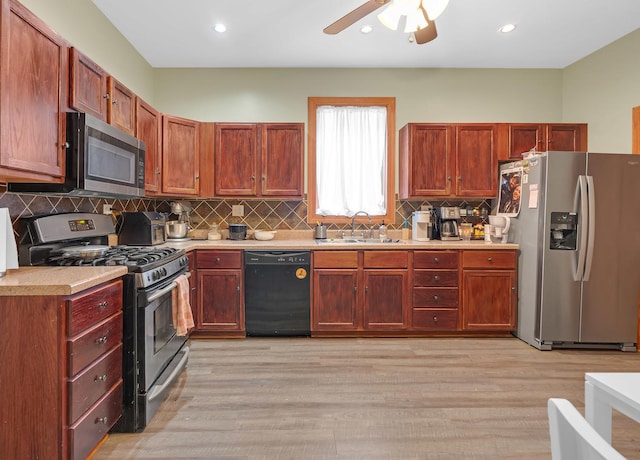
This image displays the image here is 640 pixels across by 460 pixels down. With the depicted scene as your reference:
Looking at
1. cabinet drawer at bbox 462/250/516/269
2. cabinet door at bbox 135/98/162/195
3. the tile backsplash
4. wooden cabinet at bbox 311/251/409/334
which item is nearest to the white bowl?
the tile backsplash

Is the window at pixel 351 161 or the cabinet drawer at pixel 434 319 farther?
the window at pixel 351 161

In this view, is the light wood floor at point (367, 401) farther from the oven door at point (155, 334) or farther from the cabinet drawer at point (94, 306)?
the cabinet drawer at point (94, 306)

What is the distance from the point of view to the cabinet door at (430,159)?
373cm

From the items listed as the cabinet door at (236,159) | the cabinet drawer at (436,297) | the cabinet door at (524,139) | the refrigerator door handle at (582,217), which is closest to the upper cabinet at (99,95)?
the cabinet door at (236,159)

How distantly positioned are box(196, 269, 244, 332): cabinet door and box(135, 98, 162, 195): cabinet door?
0.90m

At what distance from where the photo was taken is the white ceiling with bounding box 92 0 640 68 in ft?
9.48

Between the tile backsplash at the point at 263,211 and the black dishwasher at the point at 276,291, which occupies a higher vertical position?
the tile backsplash at the point at 263,211

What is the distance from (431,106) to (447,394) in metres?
3.03

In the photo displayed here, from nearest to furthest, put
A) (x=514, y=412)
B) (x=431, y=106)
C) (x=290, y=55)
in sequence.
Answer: (x=514, y=412) < (x=290, y=55) < (x=431, y=106)

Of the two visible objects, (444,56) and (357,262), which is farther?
(444,56)

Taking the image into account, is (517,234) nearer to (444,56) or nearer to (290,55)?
(444,56)

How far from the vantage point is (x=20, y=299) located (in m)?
1.51

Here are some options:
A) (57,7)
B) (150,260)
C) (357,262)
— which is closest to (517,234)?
(357,262)

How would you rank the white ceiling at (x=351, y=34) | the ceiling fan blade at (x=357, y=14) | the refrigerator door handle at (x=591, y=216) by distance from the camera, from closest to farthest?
the ceiling fan blade at (x=357, y=14) → the white ceiling at (x=351, y=34) → the refrigerator door handle at (x=591, y=216)
